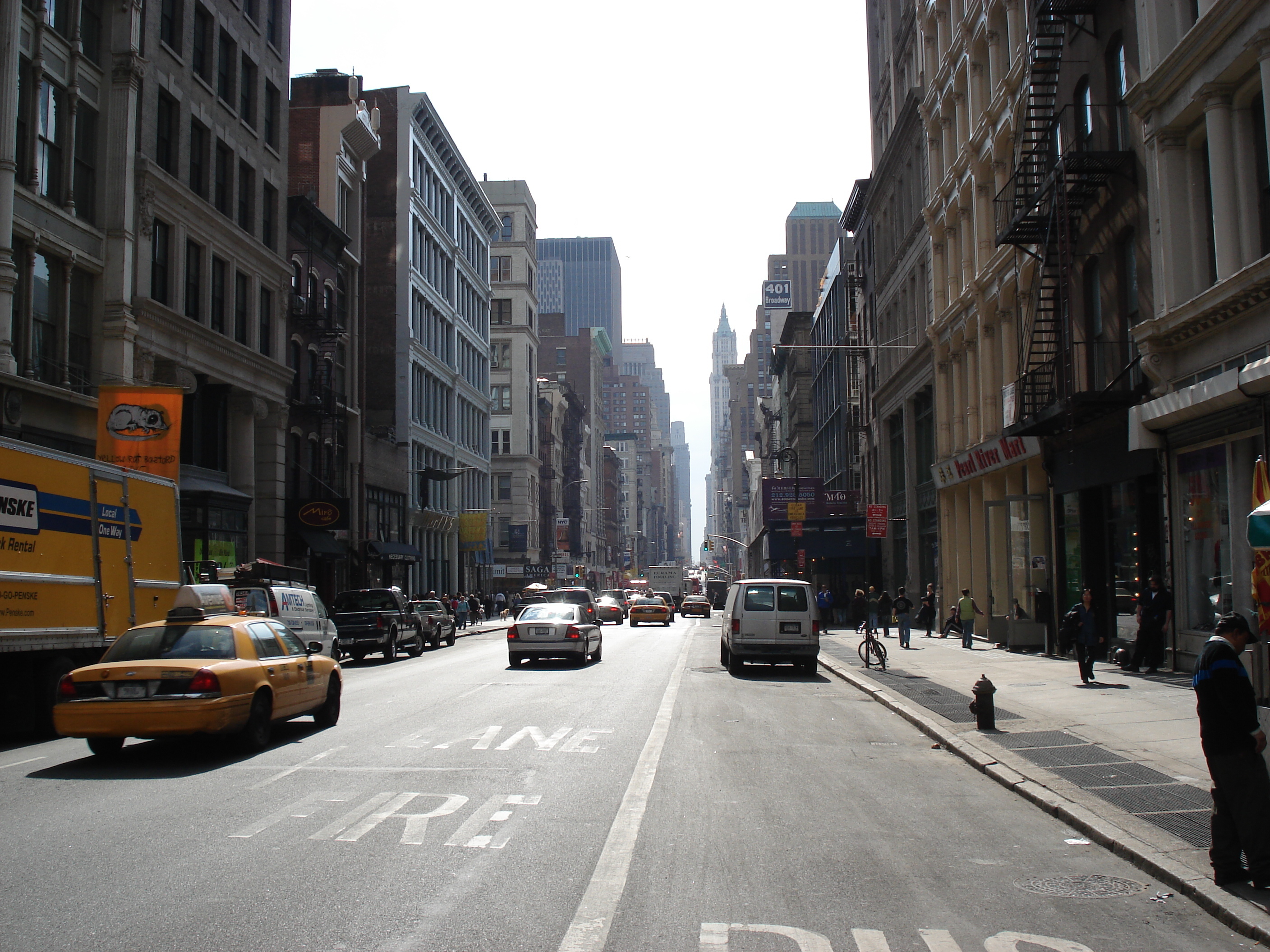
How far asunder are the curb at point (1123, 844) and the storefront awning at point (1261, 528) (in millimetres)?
2194

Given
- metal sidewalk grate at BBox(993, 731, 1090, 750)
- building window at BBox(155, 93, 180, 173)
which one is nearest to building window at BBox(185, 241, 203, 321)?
building window at BBox(155, 93, 180, 173)

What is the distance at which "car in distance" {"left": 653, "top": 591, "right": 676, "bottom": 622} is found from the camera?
60500 millimetres

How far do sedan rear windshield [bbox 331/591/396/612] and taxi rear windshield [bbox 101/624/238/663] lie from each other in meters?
18.1

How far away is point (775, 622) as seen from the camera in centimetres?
2344

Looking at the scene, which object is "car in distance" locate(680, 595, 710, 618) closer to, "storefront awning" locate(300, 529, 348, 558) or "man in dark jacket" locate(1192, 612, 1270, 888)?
"storefront awning" locate(300, 529, 348, 558)

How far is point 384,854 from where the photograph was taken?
7.50m

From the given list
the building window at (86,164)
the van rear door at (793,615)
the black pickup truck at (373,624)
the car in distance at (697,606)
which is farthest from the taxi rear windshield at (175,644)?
the car in distance at (697,606)

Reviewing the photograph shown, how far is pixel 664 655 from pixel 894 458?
21768 mm

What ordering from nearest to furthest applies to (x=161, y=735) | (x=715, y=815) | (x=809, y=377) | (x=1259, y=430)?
1. (x=715, y=815)
2. (x=161, y=735)
3. (x=1259, y=430)
4. (x=809, y=377)

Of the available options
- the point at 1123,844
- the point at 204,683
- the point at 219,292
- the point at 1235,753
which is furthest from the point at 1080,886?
the point at 219,292

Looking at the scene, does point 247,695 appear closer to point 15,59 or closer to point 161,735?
point 161,735

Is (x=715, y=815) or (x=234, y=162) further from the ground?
(x=234, y=162)

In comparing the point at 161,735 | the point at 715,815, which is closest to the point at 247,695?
the point at 161,735

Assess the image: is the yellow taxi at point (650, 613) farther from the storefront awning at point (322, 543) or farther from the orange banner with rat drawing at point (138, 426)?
the orange banner with rat drawing at point (138, 426)
